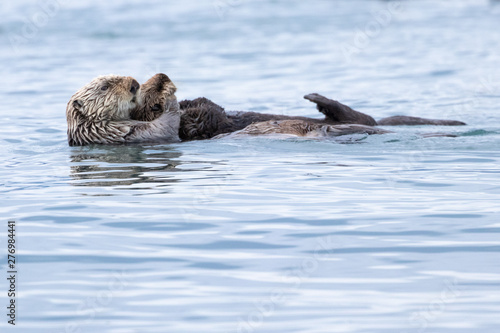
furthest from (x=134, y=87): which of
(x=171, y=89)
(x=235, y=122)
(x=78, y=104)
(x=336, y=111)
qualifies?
(x=336, y=111)

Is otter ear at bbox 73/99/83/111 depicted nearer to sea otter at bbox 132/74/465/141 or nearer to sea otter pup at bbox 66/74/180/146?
sea otter pup at bbox 66/74/180/146

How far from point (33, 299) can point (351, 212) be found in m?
2.07

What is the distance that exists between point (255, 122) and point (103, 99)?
1.44m

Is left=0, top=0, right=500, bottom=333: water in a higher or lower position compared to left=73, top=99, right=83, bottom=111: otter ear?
lower

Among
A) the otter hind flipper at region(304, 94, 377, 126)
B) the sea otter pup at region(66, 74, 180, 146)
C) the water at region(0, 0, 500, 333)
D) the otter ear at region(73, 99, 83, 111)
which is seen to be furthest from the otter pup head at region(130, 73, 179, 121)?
the otter hind flipper at region(304, 94, 377, 126)

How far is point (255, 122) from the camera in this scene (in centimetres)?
758

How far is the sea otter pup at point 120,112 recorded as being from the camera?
7.20 meters

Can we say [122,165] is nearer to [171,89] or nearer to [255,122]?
[171,89]

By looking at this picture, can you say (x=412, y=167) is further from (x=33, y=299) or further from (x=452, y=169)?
(x=33, y=299)

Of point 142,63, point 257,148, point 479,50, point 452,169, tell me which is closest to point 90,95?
point 257,148

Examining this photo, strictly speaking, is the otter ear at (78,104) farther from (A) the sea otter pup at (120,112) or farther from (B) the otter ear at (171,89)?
(B) the otter ear at (171,89)

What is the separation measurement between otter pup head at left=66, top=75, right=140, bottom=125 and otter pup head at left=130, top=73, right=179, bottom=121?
0.32ft

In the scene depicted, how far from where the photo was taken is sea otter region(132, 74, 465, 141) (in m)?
7.27

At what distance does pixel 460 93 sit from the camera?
11.7 metres
